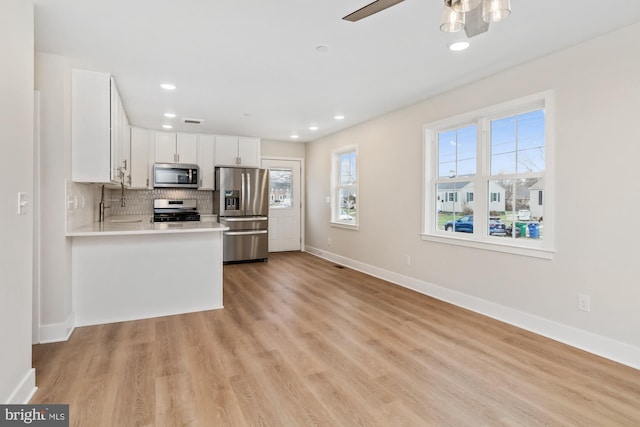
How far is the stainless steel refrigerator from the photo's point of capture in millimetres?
6172

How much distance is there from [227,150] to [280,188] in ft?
4.73

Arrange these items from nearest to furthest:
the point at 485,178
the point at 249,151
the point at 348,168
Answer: the point at 485,178
the point at 348,168
the point at 249,151

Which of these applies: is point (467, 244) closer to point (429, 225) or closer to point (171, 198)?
point (429, 225)

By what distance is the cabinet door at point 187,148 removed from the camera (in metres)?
6.13

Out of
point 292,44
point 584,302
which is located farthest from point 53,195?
point 584,302

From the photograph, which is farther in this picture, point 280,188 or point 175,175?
point 280,188

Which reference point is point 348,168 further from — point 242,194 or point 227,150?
point 227,150

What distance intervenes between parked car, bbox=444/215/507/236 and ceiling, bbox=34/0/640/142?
1.47 meters

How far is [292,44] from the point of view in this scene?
276 cm

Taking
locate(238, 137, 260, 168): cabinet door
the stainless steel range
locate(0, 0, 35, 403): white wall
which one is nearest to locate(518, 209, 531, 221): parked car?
locate(0, 0, 35, 403): white wall

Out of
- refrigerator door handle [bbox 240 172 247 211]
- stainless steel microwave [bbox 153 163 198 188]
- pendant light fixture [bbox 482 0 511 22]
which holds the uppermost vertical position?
pendant light fixture [bbox 482 0 511 22]

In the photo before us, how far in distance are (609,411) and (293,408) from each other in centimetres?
176

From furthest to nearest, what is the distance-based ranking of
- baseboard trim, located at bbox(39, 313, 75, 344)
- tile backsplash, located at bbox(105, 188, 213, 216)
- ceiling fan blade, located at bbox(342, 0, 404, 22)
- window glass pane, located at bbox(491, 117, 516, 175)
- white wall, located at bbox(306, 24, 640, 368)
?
tile backsplash, located at bbox(105, 188, 213, 216) < window glass pane, located at bbox(491, 117, 516, 175) < baseboard trim, located at bbox(39, 313, 75, 344) < white wall, located at bbox(306, 24, 640, 368) < ceiling fan blade, located at bbox(342, 0, 404, 22)

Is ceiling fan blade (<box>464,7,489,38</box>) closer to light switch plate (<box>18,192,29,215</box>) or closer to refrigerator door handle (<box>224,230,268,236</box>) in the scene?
light switch plate (<box>18,192,29,215</box>)
